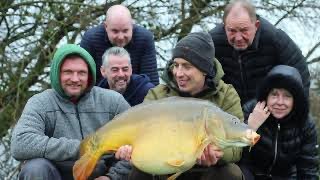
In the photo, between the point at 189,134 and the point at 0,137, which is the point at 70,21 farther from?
the point at 189,134

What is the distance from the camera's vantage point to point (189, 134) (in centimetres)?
396

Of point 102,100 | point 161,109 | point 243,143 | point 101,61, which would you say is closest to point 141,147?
point 161,109

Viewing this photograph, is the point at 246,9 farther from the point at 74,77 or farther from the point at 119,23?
the point at 74,77

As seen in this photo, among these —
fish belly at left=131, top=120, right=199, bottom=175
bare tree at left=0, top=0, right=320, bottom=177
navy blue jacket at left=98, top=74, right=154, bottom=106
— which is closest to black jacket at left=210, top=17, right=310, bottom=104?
navy blue jacket at left=98, top=74, right=154, bottom=106

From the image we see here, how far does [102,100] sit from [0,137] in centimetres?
327

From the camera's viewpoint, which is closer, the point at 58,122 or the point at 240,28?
the point at 58,122

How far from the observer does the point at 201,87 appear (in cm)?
462

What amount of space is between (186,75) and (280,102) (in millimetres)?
836

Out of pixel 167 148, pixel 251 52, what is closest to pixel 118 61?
pixel 251 52

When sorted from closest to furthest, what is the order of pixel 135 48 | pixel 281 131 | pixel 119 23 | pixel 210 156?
pixel 210 156 < pixel 281 131 < pixel 119 23 < pixel 135 48

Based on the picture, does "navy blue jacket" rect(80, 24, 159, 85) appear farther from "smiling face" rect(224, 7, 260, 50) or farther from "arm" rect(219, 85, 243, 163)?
"arm" rect(219, 85, 243, 163)

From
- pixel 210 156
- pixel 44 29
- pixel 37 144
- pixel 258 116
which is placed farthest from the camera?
pixel 44 29

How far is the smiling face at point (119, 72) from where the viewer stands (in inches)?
215

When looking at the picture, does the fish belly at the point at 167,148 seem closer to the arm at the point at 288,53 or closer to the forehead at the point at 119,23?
the arm at the point at 288,53
